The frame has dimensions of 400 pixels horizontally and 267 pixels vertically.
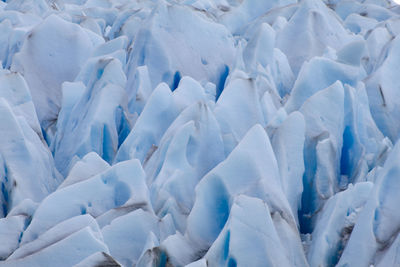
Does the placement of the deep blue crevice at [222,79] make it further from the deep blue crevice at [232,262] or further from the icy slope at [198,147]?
the deep blue crevice at [232,262]

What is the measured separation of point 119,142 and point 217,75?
0.74 meters

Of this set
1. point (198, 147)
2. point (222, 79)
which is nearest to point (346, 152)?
point (198, 147)

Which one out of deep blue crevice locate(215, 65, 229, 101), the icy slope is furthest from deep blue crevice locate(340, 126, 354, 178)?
deep blue crevice locate(215, 65, 229, 101)

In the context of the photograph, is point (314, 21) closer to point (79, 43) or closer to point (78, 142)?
point (79, 43)

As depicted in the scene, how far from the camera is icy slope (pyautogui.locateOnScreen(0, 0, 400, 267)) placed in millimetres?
1671

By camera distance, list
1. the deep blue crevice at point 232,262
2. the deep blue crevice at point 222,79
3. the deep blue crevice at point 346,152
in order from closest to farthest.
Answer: the deep blue crevice at point 232,262 < the deep blue crevice at point 346,152 < the deep blue crevice at point 222,79

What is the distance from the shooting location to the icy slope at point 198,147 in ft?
5.48

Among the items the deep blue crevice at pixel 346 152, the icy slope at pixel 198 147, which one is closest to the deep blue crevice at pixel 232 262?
the icy slope at pixel 198 147

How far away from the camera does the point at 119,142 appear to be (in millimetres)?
2510

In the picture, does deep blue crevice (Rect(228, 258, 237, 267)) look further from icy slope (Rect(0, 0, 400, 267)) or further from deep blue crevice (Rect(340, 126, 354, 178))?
deep blue crevice (Rect(340, 126, 354, 178))

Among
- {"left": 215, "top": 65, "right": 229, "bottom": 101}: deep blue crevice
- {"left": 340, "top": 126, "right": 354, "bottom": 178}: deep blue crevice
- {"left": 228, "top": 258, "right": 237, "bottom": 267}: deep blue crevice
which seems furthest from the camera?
{"left": 215, "top": 65, "right": 229, "bottom": 101}: deep blue crevice

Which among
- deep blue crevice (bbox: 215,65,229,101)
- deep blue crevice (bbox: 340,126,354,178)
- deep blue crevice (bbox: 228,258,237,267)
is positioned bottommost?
deep blue crevice (bbox: 215,65,229,101)

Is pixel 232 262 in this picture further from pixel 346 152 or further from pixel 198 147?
pixel 346 152

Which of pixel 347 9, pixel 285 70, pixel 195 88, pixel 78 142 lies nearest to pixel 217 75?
pixel 285 70
